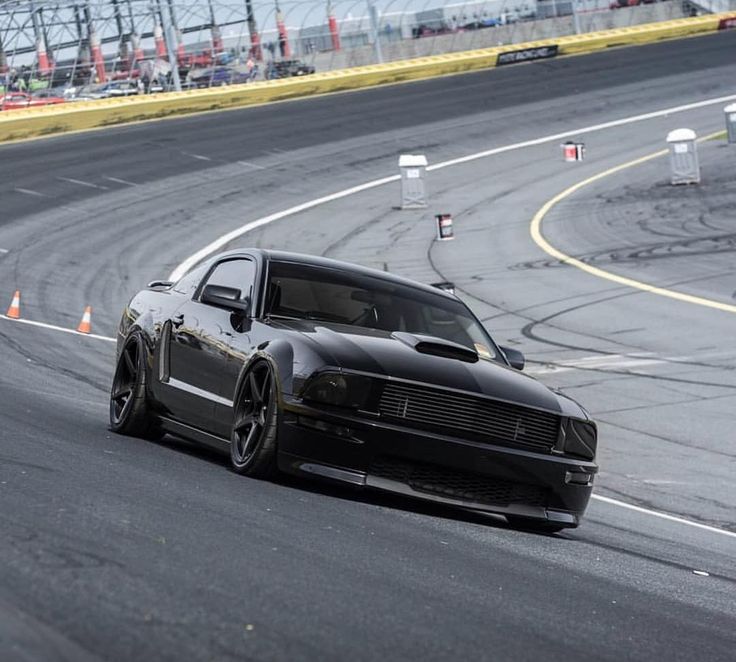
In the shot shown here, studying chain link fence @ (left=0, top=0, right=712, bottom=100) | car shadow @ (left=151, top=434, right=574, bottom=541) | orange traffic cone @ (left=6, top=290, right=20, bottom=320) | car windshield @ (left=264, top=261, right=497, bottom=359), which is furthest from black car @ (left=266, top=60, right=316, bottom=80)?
car shadow @ (left=151, top=434, right=574, bottom=541)

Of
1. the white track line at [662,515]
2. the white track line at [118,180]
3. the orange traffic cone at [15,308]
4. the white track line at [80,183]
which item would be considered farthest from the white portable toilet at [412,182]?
the white track line at [662,515]

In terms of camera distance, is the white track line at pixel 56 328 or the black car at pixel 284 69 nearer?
the white track line at pixel 56 328

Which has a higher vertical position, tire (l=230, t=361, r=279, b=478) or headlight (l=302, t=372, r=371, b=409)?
headlight (l=302, t=372, r=371, b=409)

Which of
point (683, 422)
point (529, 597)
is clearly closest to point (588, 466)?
point (529, 597)

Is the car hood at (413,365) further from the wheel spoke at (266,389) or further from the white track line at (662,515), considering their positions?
the white track line at (662,515)

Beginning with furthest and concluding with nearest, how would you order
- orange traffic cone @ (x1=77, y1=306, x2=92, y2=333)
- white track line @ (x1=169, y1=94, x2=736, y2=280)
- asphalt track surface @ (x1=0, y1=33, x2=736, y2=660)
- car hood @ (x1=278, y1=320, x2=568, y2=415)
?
white track line @ (x1=169, y1=94, x2=736, y2=280), orange traffic cone @ (x1=77, y1=306, x2=92, y2=333), car hood @ (x1=278, y1=320, x2=568, y2=415), asphalt track surface @ (x1=0, y1=33, x2=736, y2=660)

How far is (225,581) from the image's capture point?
5.22 meters

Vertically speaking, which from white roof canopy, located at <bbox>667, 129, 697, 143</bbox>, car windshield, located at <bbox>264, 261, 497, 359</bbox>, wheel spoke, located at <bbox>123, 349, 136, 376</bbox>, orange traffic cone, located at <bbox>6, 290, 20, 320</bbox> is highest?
car windshield, located at <bbox>264, 261, 497, 359</bbox>

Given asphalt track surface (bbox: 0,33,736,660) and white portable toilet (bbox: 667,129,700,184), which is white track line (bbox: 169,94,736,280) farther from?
white portable toilet (bbox: 667,129,700,184)

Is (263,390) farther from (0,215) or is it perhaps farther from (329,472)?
(0,215)

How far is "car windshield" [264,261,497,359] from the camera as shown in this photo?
9.30 m

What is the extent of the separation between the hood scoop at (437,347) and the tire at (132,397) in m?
2.26

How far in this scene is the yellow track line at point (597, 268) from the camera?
22.1 metres

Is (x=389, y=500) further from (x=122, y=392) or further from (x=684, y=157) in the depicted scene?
(x=684, y=157)
